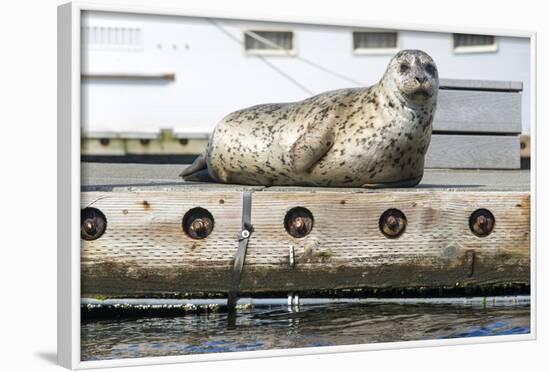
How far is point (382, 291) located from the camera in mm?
7117

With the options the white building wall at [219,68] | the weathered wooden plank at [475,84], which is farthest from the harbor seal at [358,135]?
the weathered wooden plank at [475,84]

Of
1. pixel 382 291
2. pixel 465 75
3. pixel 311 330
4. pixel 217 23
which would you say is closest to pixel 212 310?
pixel 311 330

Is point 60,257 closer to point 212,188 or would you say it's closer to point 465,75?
point 212,188

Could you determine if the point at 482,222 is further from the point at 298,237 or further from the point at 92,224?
the point at 92,224

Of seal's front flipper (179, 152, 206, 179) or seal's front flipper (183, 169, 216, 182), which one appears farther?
seal's front flipper (179, 152, 206, 179)

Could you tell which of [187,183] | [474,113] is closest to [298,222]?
[187,183]

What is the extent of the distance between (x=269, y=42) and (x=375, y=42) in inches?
25.1

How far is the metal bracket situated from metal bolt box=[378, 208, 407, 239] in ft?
2.41

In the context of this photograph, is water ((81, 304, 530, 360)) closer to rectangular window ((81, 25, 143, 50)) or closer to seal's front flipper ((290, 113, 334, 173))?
seal's front flipper ((290, 113, 334, 173))

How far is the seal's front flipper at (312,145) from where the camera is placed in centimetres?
758

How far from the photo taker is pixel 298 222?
690 centimetres

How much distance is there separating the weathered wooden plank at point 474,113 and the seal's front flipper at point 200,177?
1496mm

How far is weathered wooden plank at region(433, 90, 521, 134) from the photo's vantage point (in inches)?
325

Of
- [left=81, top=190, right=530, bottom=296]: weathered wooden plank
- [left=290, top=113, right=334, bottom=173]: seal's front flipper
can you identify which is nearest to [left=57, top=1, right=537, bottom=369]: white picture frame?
[left=81, top=190, right=530, bottom=296]: weathered wooden plank
